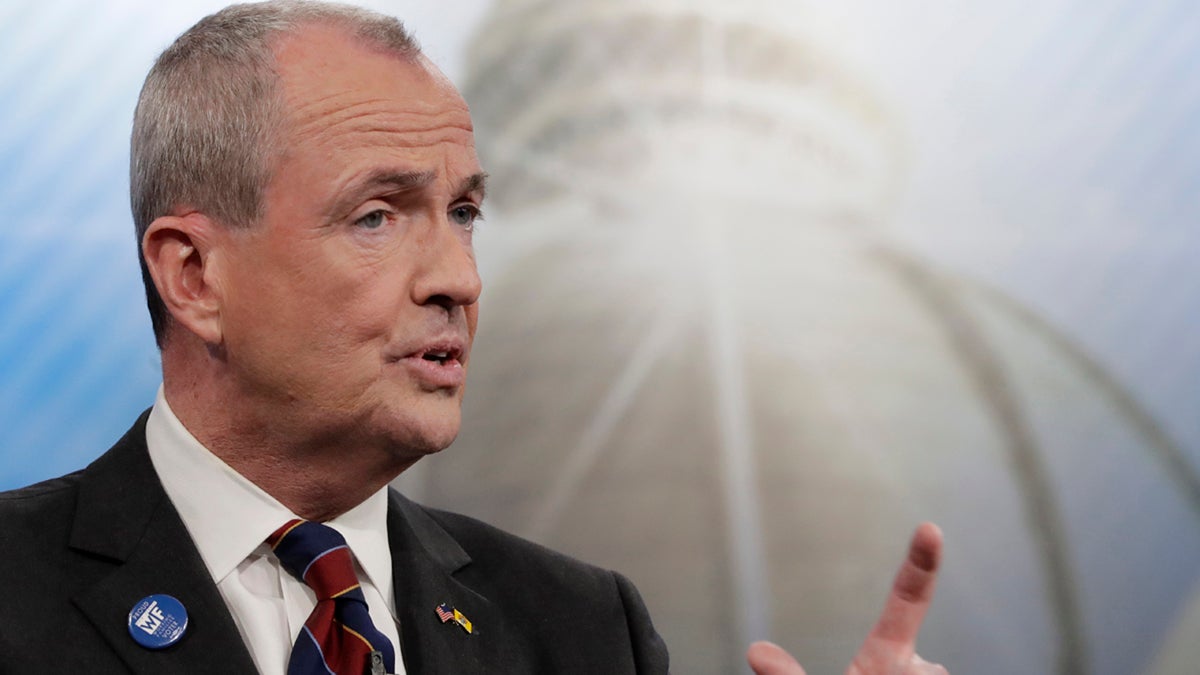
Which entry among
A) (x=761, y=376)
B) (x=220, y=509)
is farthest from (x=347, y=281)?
(x=761, y=376)

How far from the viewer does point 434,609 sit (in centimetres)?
166

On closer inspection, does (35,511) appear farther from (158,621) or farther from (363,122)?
(363,122)

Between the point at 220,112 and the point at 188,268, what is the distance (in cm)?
20

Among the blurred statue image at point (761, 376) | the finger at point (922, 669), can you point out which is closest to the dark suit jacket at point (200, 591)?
the finger at point (922, 669)

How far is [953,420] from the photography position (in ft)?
9.23

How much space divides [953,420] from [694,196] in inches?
30.2

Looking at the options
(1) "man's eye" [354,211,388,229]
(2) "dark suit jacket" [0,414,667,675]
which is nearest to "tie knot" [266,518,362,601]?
(2) "dark suit jacket" [0,414,667,675]

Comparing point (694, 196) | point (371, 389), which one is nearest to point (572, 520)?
point (694, 196)

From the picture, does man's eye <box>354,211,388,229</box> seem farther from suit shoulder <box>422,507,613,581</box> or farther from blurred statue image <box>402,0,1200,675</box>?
blurred statue image <box>402,0,1200,675</box>

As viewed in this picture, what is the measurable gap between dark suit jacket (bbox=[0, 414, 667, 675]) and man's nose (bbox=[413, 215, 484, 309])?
1.18 ft

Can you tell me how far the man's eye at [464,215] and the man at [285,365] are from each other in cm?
3

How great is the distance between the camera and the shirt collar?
1.56m

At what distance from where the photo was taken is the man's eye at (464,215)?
5.60 feet

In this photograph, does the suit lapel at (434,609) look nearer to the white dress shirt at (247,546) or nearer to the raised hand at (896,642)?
the white dress shirt at (247,546)
